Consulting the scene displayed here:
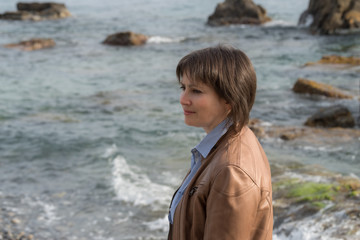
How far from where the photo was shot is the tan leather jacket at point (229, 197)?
6.19ft

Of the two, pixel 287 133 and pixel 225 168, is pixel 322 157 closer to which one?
pixel 287 133

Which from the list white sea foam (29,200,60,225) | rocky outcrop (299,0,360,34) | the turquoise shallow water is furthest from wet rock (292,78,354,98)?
rocky outcrop (299,0,360,34)

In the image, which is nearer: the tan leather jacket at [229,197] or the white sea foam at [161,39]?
the tan leather jacket at [229,197]

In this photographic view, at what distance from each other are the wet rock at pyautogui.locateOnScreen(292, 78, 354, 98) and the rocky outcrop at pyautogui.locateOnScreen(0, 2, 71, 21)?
75.5ft

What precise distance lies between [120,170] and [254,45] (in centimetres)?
1504

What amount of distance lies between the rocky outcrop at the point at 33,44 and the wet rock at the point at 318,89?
12977 mm

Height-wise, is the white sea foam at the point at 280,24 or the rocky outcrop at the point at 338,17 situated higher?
the rocky outcrop at the point at 338,17

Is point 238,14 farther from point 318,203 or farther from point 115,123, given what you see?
point 318,203

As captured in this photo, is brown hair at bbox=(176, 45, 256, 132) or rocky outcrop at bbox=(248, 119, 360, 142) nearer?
brown hair at bbox=(176, 45, 256, 132)

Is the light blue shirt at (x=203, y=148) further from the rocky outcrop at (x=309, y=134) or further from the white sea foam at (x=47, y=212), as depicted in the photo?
the rocky outcrop at (x=309, y=134)

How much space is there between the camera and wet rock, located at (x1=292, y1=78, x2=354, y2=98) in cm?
1334

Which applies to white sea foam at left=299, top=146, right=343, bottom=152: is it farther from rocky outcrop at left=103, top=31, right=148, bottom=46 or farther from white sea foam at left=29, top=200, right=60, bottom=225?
rocky outcrop at left=103, top=31, right=148, bottom=46

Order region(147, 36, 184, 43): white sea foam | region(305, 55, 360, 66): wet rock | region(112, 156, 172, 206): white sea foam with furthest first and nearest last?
region(147, 36, 184, 43): white sea foam < region(305, 55, 360, 66): wet rock < region(112, 156, 172, 206): white sea foam

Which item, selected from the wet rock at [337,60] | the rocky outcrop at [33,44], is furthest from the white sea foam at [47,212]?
the rocky outcrop at [33,44]
